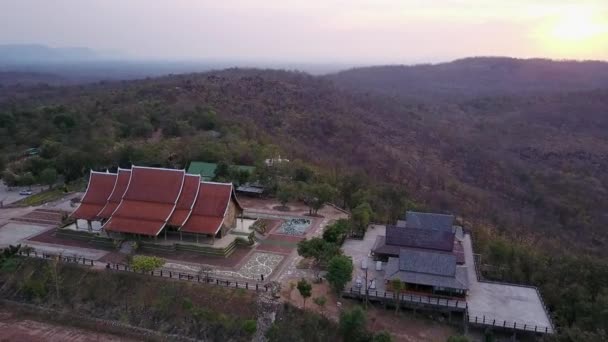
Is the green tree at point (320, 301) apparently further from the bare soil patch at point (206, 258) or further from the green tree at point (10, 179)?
the green tree at point (10, 179)

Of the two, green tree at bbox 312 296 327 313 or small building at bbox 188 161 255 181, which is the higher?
small building at bbox 188 161 255 181

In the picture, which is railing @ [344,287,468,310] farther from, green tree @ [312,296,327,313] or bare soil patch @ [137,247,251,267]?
bare soil patch @ [137,247,251,267]

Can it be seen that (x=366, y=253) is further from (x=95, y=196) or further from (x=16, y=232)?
(x=16, y=232)

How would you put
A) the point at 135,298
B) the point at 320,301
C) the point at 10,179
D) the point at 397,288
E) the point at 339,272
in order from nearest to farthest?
the point at 320,301
the point at 397,288
the point at 339,272
the point at 135,298
the point at 10,179

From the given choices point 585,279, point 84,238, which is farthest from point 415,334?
point 84,238

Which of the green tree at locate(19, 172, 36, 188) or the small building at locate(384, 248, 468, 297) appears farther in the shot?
the green tree at locate(19, 172, 36, 188)

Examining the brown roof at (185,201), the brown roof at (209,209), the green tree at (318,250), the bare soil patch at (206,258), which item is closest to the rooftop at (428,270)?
the green tree at (318,250)

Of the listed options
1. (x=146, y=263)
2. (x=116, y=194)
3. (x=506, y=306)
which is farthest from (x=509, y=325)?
(x=116, y=194)

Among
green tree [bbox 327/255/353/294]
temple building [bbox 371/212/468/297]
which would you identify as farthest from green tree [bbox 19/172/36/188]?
temple building [bbox 371/212/468/297]
